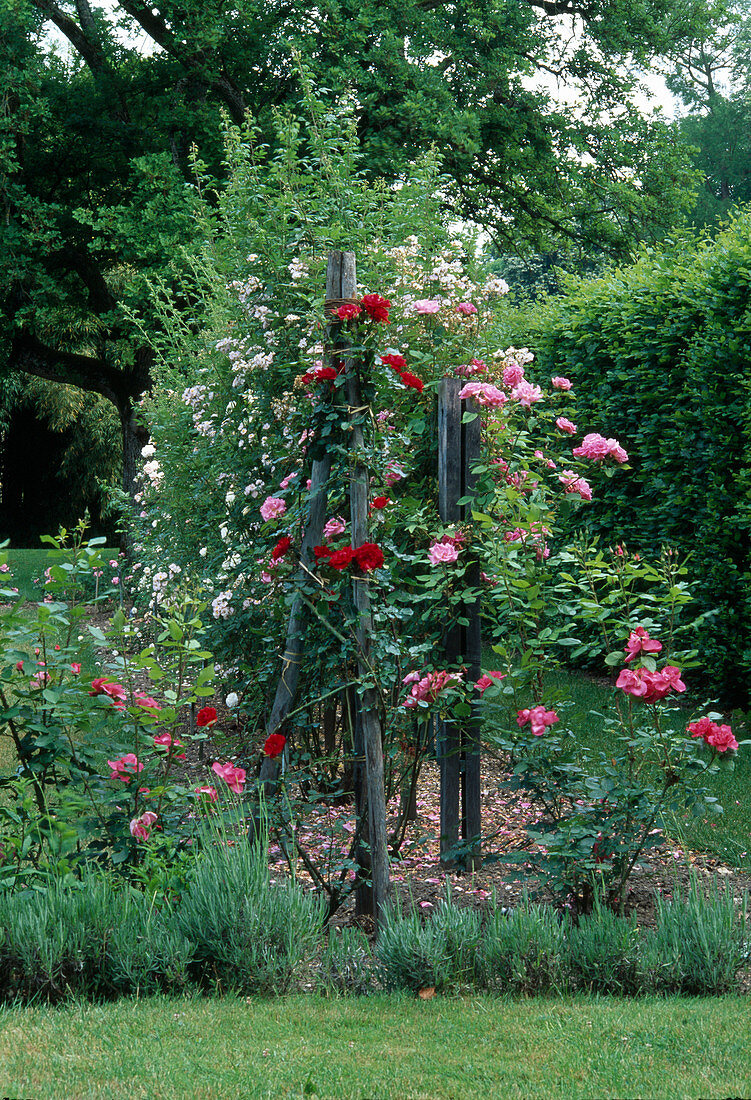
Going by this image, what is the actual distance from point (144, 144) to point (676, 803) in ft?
41.7

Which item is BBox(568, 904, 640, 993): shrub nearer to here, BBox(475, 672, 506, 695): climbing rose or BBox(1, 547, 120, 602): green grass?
BBox(475, 672, 506, 695): climbing rose

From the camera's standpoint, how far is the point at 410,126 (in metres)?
12.7

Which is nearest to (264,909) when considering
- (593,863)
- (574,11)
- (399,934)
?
(399,934)

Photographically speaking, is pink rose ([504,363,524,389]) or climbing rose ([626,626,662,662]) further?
pink rose ([504,363,524,389])

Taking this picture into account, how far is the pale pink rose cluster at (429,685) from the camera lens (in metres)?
3.46

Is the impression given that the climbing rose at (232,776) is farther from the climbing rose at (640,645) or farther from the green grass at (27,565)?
the green grass at (27,565)

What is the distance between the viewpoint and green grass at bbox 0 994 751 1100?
2.24 meters

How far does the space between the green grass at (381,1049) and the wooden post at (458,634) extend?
1137mm

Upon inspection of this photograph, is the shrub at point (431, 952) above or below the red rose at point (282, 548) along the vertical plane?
below

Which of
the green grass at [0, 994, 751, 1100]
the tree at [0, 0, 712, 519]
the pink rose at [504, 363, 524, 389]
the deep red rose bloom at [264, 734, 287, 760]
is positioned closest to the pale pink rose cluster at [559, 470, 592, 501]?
the pink rose at [504, 363, 524, 389]

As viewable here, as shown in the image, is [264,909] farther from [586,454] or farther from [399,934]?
[586,454]

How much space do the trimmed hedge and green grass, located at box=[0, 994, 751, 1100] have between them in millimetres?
3788

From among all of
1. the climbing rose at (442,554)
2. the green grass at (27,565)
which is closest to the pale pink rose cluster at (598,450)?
the climbing rose at (442,554)

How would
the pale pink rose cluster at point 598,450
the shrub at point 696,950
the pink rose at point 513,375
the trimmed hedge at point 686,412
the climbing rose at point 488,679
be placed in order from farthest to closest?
the trimmed hedge at point 686,412
the pink rose at point 513,375
the pale pink rose cluster at point 598,450
the climbing rose at point 488,679
the shrub at point 696,950
